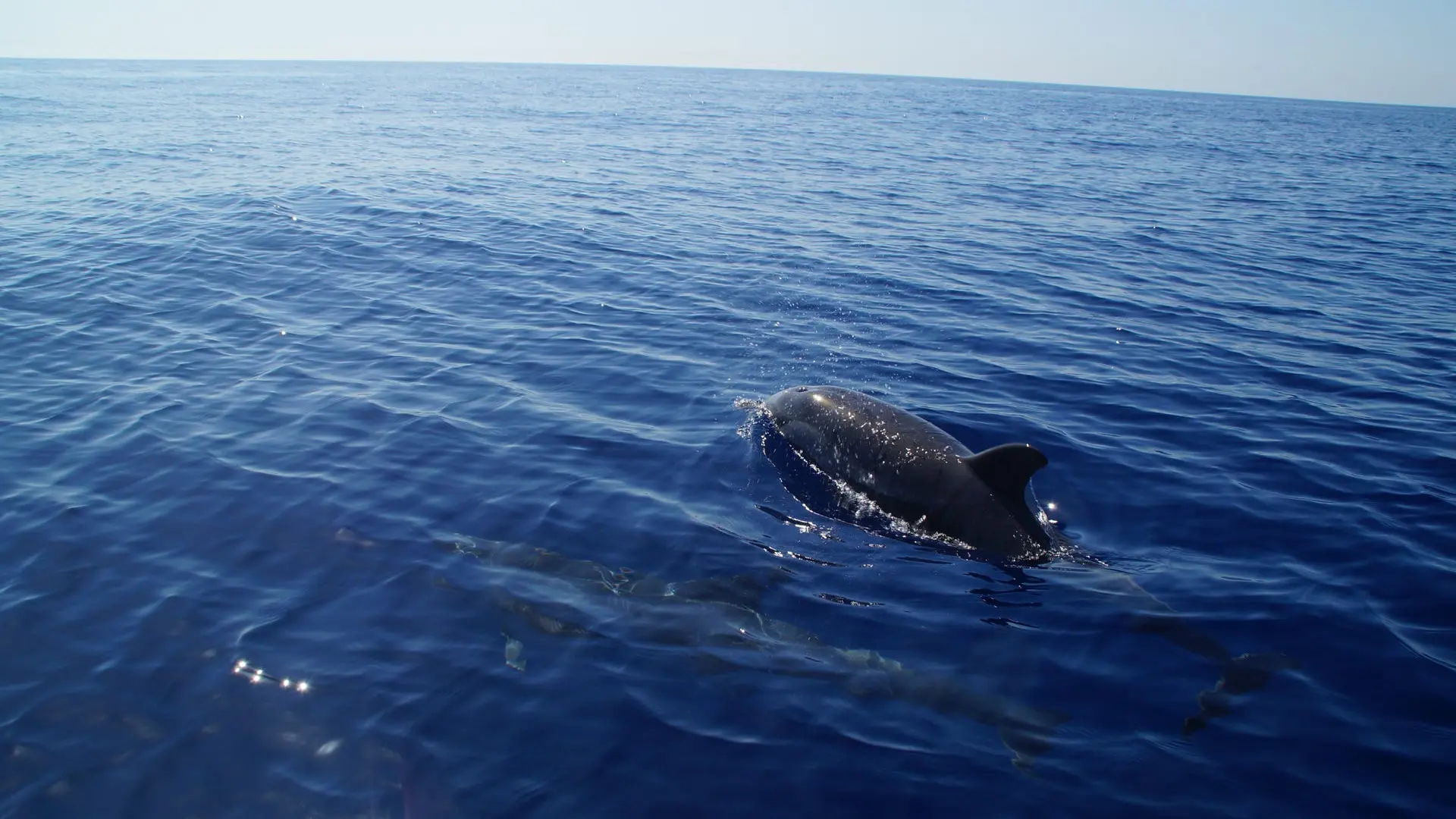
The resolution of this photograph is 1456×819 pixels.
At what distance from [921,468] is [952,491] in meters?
0.56

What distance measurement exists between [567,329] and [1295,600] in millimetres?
13781

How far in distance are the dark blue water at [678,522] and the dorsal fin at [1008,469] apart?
0.93 metres

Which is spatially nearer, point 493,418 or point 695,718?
point 695,718

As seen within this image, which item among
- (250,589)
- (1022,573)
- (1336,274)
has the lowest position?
(250,589)

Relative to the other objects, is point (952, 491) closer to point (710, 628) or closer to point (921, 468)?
point (921, 468)

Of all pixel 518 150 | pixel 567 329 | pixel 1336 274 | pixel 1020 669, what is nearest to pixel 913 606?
pixel 1020 669

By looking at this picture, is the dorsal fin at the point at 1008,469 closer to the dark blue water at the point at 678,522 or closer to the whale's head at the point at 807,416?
the dark blue water at the point at 678,522

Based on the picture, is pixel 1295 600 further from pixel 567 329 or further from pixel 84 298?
pixel 84 298

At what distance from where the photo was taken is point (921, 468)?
11.3m

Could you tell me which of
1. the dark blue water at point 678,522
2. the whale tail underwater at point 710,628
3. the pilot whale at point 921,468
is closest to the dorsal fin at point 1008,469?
the pilot whale at point 921,468

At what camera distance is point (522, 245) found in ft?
85.4

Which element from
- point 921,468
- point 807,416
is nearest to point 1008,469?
point 921,468

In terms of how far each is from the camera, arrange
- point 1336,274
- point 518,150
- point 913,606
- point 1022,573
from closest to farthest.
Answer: point 913,606 < point 1022,573 < point 1336,274 < point 518,150

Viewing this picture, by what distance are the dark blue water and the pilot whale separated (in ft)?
1.63
